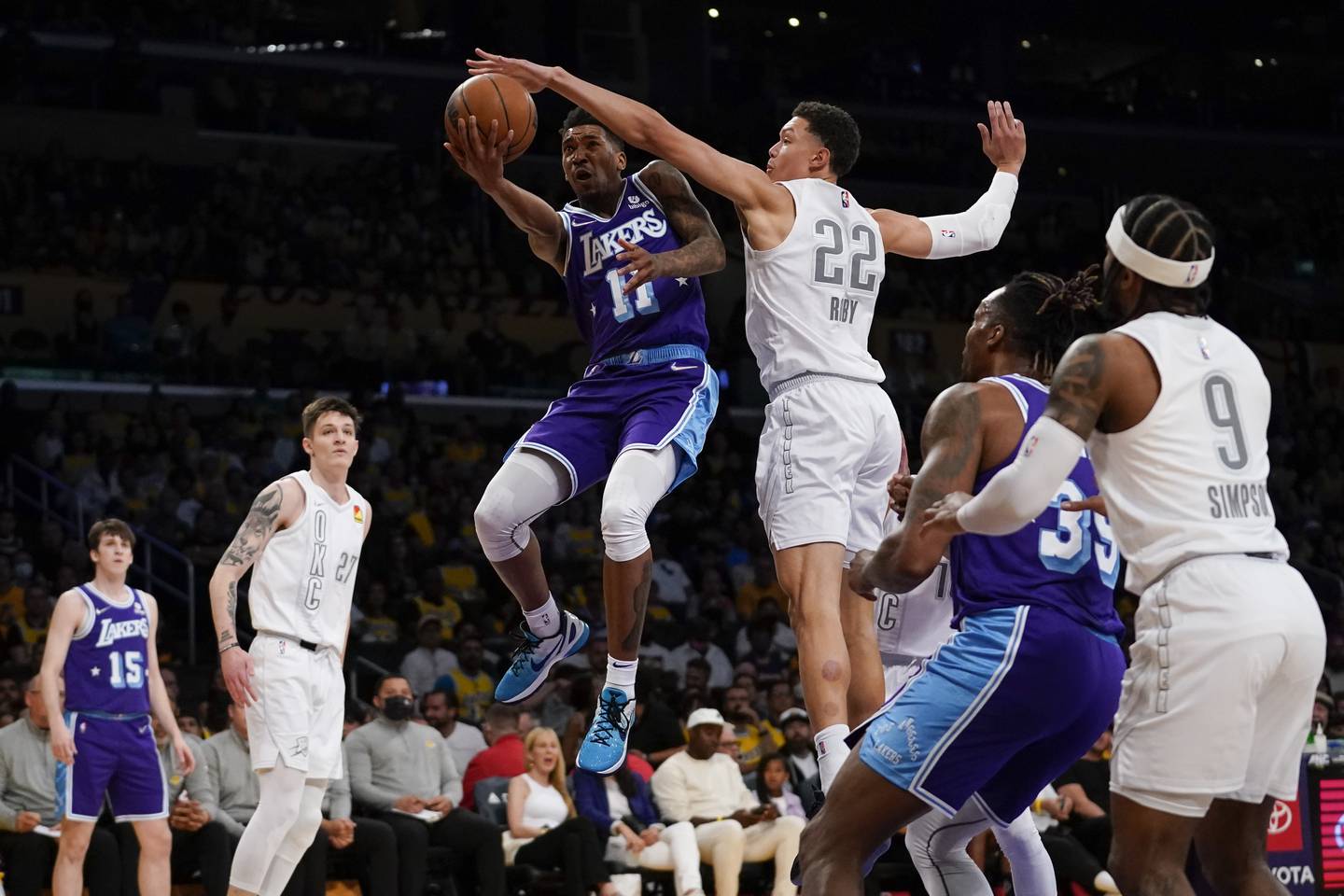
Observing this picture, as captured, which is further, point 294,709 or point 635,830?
point 635,830

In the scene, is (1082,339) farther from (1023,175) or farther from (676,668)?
(1023,175)

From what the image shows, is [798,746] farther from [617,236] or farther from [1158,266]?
[1158,266]

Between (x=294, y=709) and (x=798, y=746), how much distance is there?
5.59m

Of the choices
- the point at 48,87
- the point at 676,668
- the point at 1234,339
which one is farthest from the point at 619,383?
the point at 48,87

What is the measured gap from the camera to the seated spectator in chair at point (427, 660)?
13.9 meters

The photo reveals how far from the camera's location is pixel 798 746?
1280 centimetres

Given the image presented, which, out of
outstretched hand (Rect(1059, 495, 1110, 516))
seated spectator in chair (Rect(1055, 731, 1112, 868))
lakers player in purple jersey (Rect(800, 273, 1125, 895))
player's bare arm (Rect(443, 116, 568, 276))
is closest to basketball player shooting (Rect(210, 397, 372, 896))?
player's bare arm (Rect(443, 116, 568, 276))

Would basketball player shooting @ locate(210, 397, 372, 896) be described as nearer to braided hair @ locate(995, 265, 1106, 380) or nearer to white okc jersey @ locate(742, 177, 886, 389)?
white okc jersey @ locate(742, 177, 886, 389)

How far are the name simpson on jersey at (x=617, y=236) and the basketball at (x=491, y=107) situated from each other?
0.47 m

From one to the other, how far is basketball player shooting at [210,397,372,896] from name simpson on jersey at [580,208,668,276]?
219 cm

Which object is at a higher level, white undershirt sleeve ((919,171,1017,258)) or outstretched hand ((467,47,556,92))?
outstretched hand ((467,47,556,92))

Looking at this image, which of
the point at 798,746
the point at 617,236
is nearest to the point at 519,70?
the point at 617,236

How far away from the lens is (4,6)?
22500 millimetres

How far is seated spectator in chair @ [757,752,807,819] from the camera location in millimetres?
12109
